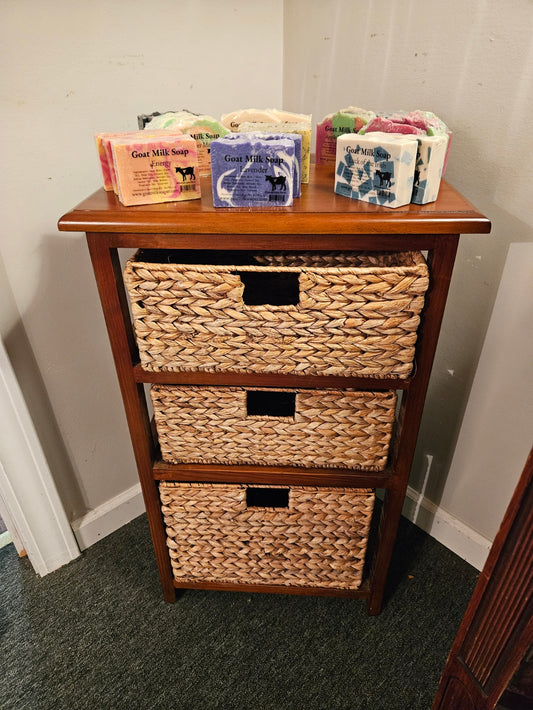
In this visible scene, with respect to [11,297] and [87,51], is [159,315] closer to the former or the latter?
[11,297]

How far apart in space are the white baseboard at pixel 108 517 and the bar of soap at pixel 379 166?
3.59ft

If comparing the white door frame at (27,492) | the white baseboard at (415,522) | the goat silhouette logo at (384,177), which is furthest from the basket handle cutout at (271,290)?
the white baseboard at (415,522)

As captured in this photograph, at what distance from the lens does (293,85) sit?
49.6 inches

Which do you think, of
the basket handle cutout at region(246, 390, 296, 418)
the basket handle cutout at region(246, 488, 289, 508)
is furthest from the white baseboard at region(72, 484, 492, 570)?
the basket handle cutout at region(246, 390, 296, 418)

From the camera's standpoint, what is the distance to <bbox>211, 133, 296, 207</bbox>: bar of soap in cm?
71

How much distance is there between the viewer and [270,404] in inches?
41.0

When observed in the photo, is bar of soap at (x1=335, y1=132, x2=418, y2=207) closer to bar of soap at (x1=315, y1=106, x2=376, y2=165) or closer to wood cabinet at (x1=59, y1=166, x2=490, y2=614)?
wood cabinet at (x1=59, y1=166, x2=490, y2=614)

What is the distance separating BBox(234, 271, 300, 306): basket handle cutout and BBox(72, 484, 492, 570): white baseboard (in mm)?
771

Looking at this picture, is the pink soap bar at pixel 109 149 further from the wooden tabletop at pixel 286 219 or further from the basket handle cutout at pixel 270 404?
the basket handle cutout at pixel 270 404

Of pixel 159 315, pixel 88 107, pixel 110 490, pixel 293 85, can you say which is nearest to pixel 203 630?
pixel 110 490

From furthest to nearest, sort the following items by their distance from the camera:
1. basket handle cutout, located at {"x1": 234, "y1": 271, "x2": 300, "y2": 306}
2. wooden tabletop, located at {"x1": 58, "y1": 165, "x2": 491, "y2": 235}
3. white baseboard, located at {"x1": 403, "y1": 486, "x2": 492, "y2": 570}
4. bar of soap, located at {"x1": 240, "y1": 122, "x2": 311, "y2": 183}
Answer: white baseboard, located at {"x1": 403, "y1": 486, "x2": 492, "y2": 570} → basket handle cutout, located at {"x1": 234, "y1": 271, "x2": 300, "y2": 306} → bar of soap, located at {"x1": 240, "y1": 122, "x2": 311, "y2": 183} → wooden tabletop, located at {"x1": 58, "y1": 165, "x2": 491, "y2": 235}

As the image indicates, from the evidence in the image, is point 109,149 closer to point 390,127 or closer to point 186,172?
point 186,172

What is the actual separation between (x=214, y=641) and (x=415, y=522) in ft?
2.16

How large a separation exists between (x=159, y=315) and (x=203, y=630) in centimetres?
83
